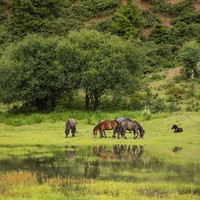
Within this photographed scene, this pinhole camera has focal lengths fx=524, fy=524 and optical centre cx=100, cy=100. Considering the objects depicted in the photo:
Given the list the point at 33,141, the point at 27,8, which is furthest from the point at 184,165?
the point at 27,8

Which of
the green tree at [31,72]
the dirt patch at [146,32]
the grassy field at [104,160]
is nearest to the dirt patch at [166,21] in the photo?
the dirt patch at [146,32]

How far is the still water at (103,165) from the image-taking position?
2089 centimetres

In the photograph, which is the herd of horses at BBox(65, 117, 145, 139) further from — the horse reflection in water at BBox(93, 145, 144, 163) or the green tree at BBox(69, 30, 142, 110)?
the green tree at BBox(69, 30, 142, 110)

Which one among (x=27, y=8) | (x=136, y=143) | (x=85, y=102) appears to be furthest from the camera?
(x=27, y=8)

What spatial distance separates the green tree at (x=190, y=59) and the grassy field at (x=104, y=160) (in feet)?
50.1

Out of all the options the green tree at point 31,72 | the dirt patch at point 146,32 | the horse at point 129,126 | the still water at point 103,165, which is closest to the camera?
the still water at point 103,165

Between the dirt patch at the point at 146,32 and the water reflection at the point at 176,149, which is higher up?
the dirt patch at the point at 146,32

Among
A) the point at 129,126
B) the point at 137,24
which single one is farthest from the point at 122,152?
the point at 137,24

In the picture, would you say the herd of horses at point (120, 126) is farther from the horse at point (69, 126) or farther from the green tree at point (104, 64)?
the green tree at point (104, 64)

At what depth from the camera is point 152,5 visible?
94125mm

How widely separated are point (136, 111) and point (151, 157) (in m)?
23.7

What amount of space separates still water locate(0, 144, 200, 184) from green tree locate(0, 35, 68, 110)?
Answer: 22308mm

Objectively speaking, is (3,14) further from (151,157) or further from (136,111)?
(151,157)

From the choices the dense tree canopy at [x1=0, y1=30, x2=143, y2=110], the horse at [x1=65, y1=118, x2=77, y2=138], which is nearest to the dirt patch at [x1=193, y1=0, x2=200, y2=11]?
the dense tree canopy at [x1=0, y1=30, x2=143, y2=110]
